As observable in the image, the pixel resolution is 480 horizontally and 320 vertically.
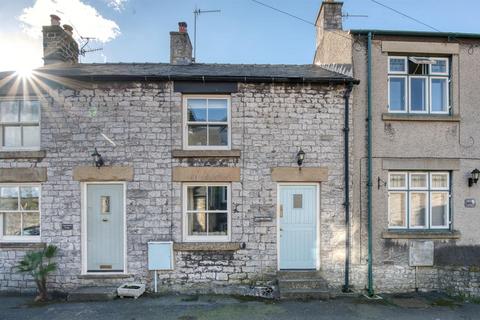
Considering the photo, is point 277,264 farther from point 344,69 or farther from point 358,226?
point 344,69

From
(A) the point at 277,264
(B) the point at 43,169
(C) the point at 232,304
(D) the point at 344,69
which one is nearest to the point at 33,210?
(B) the point at 43,169

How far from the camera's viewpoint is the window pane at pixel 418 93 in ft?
24.8

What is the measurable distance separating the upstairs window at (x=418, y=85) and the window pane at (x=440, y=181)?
1652 mm

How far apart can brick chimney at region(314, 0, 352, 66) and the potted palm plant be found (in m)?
8.74

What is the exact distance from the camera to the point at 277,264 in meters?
7.12

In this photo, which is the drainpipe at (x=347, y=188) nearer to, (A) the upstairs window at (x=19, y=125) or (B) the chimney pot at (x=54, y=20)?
(A) the upstairs window at (x=19, y=125)

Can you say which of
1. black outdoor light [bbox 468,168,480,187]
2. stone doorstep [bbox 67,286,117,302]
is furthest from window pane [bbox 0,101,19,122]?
black outdoor light [bbox 468,168,480,187]

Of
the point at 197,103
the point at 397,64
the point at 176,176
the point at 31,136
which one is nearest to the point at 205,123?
the point at 197,103

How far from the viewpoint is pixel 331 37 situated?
8516 millimetres

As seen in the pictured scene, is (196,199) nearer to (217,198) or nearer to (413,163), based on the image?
(217,198)

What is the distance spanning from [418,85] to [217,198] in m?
6.06

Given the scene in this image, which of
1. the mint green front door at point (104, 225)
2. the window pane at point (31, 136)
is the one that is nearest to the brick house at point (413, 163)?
the mint green front door at point (104, 225)

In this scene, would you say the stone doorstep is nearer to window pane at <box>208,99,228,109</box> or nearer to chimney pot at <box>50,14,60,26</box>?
window pane at <box>208,99,228,109</box>

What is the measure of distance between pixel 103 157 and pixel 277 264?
5052mm
